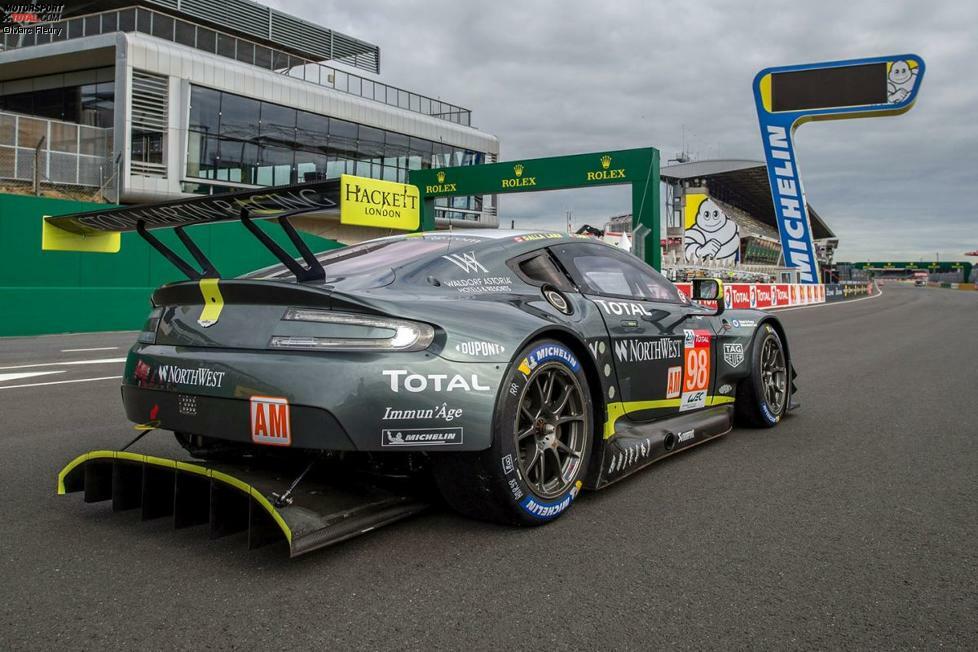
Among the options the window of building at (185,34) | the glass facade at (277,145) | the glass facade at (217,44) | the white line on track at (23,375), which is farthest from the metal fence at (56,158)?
the white line on track at (23,375)

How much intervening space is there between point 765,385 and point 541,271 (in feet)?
7.61

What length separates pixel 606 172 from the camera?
71.5 ft

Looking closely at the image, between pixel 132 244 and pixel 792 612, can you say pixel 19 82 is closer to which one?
pixel 132 244

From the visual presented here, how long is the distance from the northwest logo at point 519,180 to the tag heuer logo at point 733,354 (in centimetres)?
1958

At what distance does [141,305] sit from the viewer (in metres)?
15.4

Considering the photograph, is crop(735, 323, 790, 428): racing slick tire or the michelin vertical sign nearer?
crop(735, 323, 790, 428): racing slick tire

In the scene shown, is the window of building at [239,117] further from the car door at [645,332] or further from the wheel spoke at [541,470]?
the wheel spoke at [541,470]

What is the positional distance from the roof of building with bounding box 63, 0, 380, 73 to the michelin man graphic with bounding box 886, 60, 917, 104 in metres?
23.0

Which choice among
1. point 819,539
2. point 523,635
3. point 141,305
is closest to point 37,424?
point 523,635

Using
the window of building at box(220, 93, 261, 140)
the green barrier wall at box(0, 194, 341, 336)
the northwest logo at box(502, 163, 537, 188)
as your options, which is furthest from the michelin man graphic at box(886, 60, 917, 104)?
the green barrier wall at box(0, 194, 341, 336)

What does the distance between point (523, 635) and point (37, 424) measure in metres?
4.25

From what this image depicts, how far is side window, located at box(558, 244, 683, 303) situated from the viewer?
3.83 metres

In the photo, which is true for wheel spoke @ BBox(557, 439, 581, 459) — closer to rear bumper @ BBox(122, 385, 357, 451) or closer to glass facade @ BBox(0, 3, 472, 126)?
rear bumper @ BBox(122, 385, 357, 451)

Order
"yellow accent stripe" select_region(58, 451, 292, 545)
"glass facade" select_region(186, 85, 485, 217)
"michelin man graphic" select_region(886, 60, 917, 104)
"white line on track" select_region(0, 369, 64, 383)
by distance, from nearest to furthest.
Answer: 1. "yellow accent stripe" select_region(58, 451, 292, 545)
2. "white line on track" select_region(0, 369, 64, 383)
3. "glass facade" select_region(186, 85, 485, 217)
4. "michelin man graphic" select_region(886, 60, 917, 104)
